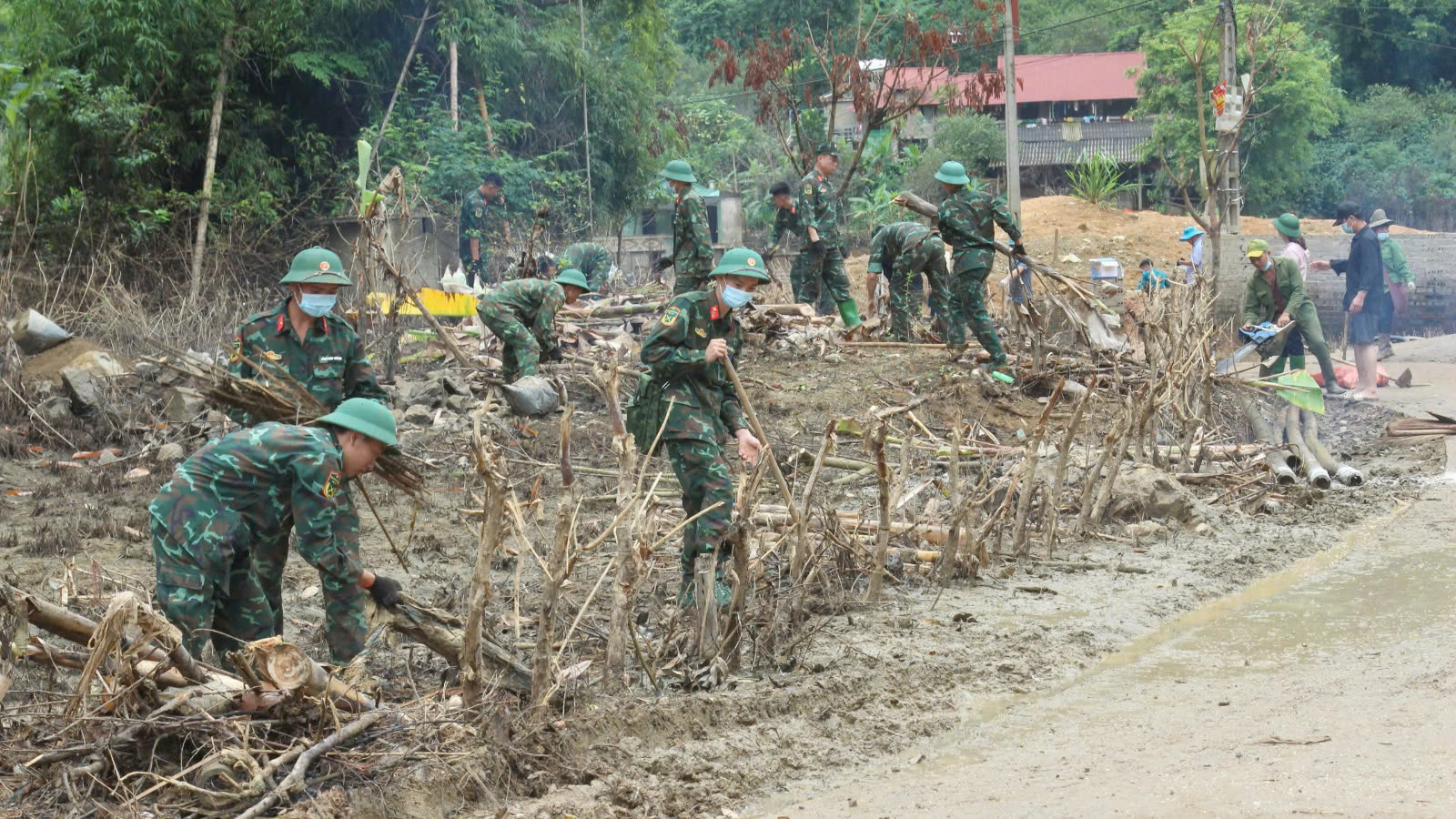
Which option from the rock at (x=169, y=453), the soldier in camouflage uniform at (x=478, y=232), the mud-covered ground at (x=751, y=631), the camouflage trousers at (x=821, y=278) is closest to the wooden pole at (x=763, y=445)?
the mud-covered ground at (x=751, y=631)

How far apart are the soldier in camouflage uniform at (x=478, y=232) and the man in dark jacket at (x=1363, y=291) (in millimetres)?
8512

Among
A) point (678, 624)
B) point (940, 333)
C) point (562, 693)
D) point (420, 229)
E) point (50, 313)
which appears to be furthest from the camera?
point (420, 229)

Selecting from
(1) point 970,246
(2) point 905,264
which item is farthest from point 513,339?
(1) point 970,246

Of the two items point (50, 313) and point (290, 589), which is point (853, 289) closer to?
point (50, 313)

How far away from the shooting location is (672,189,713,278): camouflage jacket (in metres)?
11.6

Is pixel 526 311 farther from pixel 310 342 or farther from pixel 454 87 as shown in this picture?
pixel 454 87

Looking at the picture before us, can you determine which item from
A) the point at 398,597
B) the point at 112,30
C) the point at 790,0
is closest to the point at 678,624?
the point at 398,597

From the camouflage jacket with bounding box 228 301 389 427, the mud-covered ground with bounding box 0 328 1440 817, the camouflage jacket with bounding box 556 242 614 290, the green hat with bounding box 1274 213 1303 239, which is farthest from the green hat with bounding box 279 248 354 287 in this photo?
the green hat with bounding box 1274 213 1303 239

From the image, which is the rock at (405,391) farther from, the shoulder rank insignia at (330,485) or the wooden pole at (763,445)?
the shoulder rank insignia at (330,485)

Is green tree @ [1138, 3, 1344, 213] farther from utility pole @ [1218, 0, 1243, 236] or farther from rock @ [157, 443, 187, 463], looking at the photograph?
rock @ [157, 443, 187, 463]

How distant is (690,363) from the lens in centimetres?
602

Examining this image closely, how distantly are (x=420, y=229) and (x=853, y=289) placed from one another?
7088 mm

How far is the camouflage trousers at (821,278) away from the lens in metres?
13.5

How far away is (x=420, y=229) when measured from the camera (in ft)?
57.8
